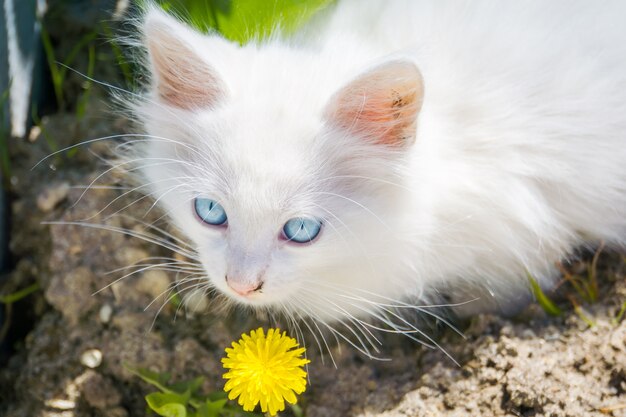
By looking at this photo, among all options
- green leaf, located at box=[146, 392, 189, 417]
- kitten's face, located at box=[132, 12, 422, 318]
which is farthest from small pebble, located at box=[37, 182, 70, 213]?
green leaf, located at box=[146, 392, 189, 417]

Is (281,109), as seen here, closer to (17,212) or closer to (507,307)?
(507,307)

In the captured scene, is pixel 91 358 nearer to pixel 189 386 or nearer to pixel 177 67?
pixel 189 386

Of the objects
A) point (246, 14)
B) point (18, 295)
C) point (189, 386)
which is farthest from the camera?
point (18, 295)

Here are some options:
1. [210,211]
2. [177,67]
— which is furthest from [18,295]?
[177,67]

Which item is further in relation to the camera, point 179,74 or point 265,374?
point 179,74

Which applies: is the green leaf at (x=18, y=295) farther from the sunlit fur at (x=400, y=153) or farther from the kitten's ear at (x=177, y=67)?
the kitten's ear at (x=177, y=67)

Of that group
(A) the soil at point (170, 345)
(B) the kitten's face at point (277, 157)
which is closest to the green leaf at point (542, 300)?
(A) the soil at point (170, 345)

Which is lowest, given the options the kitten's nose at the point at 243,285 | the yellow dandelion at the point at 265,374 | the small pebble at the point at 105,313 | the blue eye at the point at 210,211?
the small pebble at the point at 105,313
